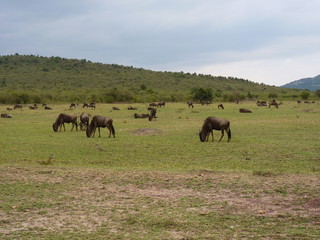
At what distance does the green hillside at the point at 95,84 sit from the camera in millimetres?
76500

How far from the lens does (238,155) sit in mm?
16906

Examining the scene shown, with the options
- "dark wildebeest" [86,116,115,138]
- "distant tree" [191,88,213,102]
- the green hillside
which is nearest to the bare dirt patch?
"dark wildebeest" [86,116,115,138]

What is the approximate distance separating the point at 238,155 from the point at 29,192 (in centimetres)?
947

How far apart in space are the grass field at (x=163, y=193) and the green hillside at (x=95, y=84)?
→ 190 feet

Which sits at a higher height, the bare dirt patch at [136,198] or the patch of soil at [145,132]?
the patch of soil at [145,132]

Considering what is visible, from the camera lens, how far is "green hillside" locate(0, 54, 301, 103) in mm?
76500

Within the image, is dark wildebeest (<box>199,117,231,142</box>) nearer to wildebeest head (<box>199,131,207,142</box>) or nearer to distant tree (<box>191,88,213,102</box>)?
wildebeest head (<box>199,131,207,142</box>)

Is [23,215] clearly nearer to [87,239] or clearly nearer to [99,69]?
[87,239]

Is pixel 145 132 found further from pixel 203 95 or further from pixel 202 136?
pixel 203 95

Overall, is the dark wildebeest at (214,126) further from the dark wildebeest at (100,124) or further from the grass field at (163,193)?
the dark wildebeest at (100,124)

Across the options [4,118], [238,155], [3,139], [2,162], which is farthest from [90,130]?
[4,118]

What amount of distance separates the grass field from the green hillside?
5777 centimetres

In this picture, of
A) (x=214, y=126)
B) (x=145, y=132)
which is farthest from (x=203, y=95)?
(x=214, y=126)

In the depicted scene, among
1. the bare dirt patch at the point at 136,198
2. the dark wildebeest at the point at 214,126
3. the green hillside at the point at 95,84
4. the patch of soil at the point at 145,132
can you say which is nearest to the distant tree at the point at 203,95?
the green hillside at the point at 95,84
